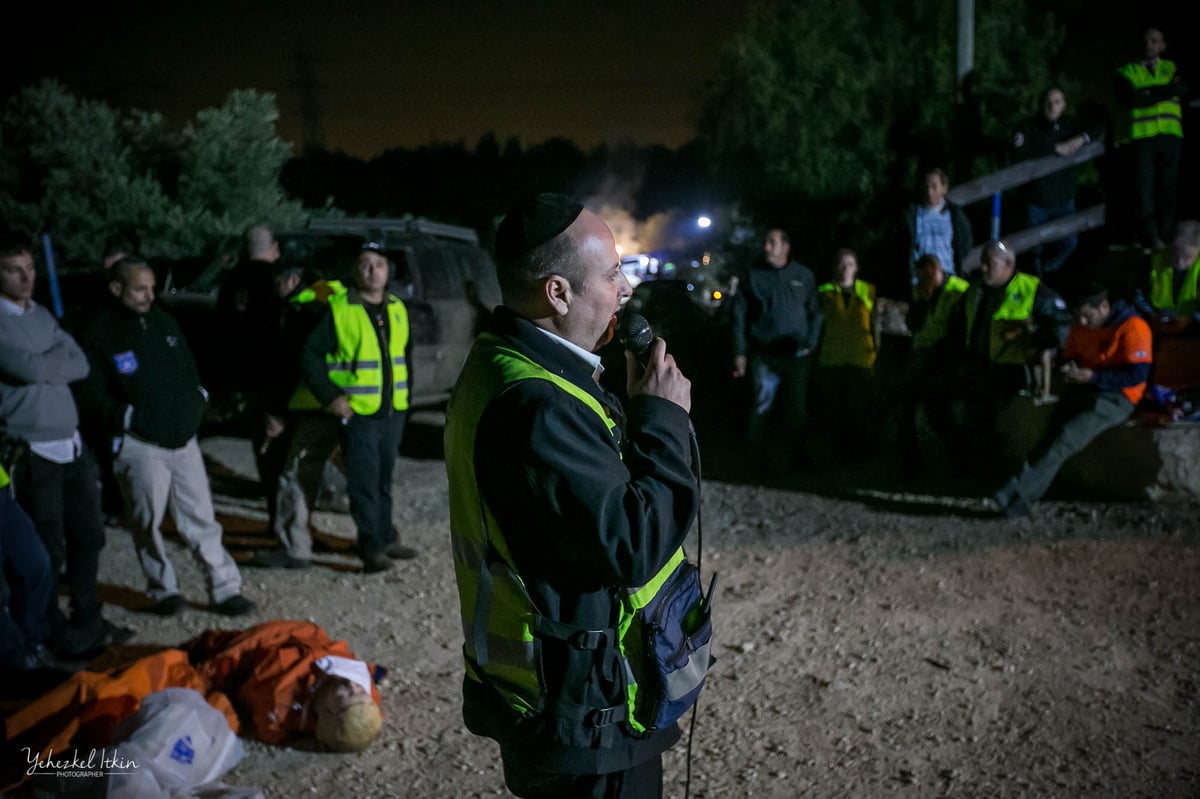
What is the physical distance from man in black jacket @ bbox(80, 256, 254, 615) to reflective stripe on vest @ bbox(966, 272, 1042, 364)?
5.60m

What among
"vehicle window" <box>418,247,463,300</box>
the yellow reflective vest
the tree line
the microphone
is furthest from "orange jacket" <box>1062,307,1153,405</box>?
the tree line

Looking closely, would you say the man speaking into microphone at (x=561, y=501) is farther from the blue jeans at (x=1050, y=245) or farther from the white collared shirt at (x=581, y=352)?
the blue jeans at (x=1050, y=245)

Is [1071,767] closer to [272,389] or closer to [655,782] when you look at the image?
[655,782]

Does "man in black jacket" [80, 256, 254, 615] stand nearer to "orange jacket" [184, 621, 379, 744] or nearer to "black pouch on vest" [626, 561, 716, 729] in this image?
"orange jacket" [184, 621, 379, 744]

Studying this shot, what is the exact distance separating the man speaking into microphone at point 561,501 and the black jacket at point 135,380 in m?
3.84

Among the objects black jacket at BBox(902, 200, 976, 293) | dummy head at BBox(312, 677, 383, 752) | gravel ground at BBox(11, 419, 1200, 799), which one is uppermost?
black jacket at BBox(902, 200, 976, 293)

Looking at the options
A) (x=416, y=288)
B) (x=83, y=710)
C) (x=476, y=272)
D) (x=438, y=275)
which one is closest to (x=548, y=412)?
(x=83, y=710)

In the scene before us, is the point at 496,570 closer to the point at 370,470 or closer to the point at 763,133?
the point at 370,470

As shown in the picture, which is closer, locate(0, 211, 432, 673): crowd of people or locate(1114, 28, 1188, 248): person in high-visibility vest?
locate(0, 211, 432, 673): crowd of people

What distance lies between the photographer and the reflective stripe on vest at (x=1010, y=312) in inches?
287

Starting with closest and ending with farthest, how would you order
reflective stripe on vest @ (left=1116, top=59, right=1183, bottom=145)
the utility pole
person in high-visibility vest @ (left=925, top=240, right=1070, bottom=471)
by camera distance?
person in high-visibility vest @ (left=925, top=240, right=1070, bottom=471)
reflective stripe on vest @ (left=1116, top=59, right=1183, bottom=145)
the utility pole

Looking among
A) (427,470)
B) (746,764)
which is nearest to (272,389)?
(427,470)

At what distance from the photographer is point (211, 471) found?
884cm

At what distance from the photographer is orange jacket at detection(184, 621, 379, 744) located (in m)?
3.99
